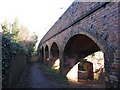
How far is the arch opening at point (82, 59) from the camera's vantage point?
238 inches

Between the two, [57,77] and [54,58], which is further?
[54,58]

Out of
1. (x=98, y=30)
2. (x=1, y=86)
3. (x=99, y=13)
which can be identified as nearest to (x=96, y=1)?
(x=99, y=13)

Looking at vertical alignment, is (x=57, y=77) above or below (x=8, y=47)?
below

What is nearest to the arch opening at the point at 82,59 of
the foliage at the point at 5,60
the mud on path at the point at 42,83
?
the mud on path at the point at 42,83

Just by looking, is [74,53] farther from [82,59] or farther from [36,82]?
[36,82]

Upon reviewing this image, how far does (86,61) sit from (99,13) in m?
6.10

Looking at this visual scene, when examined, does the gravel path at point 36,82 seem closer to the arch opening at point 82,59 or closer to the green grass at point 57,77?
the green grass at point 57,77

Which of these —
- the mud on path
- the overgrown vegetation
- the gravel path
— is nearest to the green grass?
the mud on path

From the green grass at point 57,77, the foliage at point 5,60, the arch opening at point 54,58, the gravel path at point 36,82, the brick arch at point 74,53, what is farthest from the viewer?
the arch opening at point 54,58

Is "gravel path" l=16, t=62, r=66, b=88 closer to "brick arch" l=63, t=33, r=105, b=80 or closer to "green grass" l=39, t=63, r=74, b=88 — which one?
"green grass" l=39, t=63, r=74, b=88

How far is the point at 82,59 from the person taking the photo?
7.62m

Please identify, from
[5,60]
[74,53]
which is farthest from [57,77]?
[5,60]

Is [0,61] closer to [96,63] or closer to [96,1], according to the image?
[96,1]

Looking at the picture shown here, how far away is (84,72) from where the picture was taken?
327 inches
